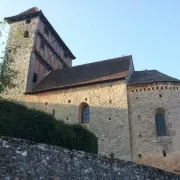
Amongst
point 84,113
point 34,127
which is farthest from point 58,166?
point 84,113

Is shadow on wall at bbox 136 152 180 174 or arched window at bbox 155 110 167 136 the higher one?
arched window at bbox 155 110 167 136

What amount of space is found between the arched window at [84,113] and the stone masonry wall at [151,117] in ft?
10.5

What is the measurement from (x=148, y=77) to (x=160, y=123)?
381 centimetres

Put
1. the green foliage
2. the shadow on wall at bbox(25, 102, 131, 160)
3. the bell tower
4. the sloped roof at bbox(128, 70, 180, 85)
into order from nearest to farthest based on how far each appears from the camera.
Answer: the green foliage, the shadow on wall at bbox(25, 102, 131, 160), the sloped roof at bbox(128, 70, 180, 85), the bell tower

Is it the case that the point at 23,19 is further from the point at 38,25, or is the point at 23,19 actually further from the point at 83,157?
the point at 83,157

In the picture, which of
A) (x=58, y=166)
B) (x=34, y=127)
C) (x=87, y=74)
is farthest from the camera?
(x=87, y=74)

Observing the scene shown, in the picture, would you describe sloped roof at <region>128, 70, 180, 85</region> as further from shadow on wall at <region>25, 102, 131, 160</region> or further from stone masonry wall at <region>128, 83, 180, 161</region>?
shadow on wall at <region>25, 102, 131, 160</region>

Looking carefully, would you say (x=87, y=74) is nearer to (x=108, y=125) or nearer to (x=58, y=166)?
(x=108, y=125)

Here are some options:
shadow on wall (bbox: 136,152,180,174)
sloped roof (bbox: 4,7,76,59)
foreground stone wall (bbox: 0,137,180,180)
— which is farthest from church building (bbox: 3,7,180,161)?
foreground stone wall (bbox: 0,137,180,180)

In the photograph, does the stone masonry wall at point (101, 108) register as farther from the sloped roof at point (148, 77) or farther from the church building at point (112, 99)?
the sloped roof at point (148, 77)

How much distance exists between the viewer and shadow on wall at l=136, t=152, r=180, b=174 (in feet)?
57.7

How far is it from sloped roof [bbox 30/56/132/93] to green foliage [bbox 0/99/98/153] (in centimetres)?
1023

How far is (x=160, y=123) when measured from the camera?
1969cm

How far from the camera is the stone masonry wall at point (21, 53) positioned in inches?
1008
